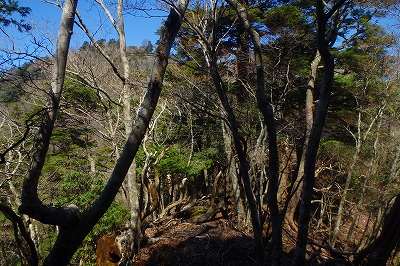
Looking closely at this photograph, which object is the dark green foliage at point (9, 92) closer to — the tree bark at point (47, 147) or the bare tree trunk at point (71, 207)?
the tree bark at point (47, 147)

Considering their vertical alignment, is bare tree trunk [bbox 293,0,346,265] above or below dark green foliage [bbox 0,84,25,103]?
below

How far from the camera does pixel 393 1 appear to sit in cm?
838

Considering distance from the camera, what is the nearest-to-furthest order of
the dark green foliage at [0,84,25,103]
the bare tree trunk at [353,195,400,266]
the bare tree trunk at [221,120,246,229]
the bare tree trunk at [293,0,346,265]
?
1. the bare tree trunk at [293,0,346,265]
2. the bare tree trunk at [353,195,400,266]
3. the dark green foliage at [0,84,25,103]
4. the bare tree trunk at [221,120,246,229]

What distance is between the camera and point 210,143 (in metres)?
12.5

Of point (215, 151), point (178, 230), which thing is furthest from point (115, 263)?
point (215, 151)

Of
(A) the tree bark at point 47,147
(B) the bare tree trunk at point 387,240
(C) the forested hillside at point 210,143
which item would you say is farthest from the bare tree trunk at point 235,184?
(A) the tree bark at point 47,147

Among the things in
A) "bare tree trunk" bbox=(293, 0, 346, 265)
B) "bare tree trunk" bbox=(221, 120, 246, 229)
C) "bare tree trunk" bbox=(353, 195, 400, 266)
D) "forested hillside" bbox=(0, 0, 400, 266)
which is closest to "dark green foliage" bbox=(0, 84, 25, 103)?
"forested hillside" bbox=(0, 0, 400, 266)

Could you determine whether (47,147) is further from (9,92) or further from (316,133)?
(9,92)

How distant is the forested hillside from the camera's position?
2.15 m

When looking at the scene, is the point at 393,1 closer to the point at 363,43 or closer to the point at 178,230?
the point at 363,43

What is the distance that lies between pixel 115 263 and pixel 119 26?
558cm

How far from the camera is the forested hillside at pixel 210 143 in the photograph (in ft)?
7.04

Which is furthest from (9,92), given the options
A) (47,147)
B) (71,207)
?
(71,207)

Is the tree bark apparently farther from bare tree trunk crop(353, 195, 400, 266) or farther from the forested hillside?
bare tree trunk crop(353, 195, 400, 266)
